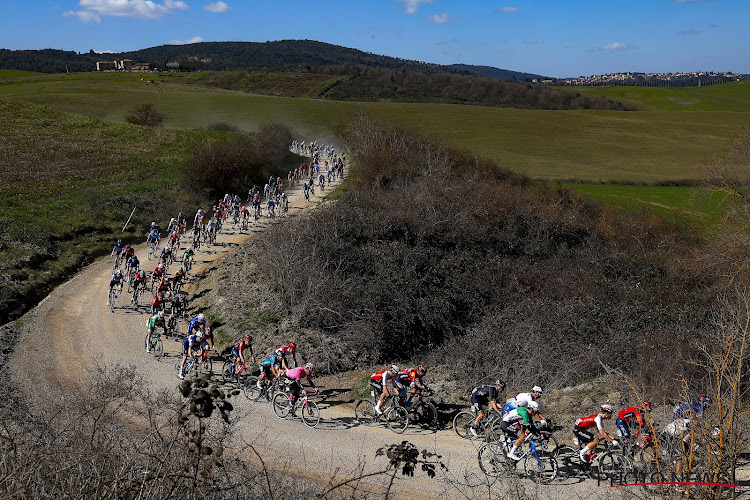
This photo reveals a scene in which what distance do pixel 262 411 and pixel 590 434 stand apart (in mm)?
7871

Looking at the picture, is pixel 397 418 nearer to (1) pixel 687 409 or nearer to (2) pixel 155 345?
(1) pixel 687 409

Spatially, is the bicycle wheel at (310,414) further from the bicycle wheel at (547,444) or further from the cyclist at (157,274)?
the cyclist at (157,274)

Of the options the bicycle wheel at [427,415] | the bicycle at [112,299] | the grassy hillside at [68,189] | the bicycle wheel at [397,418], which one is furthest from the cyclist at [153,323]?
the bicycle wheel at [427,415]

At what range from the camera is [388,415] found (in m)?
14.8

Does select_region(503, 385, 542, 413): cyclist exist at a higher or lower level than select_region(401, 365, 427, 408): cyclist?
higher

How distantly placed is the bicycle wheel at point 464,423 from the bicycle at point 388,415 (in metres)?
1.19

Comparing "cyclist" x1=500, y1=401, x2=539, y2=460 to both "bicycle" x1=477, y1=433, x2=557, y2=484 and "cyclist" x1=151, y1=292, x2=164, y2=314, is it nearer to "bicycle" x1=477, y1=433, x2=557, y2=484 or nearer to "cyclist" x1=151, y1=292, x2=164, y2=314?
"bicycle" x1=477, y1=433, x2=557, y2=484

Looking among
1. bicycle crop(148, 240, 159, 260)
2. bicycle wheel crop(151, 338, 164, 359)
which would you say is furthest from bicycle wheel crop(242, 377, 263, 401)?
bicycle crop(148, 240, 159, 260)

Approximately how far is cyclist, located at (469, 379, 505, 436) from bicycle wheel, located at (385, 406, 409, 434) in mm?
1582

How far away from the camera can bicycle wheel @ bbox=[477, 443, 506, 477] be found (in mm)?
12281

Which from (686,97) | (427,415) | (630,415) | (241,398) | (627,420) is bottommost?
(241,398)

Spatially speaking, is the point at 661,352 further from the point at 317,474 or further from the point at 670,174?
the point at 670,174

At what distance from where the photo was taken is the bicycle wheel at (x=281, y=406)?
15.3 metres

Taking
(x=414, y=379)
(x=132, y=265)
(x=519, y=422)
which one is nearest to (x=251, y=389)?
(x=414, y=379)
